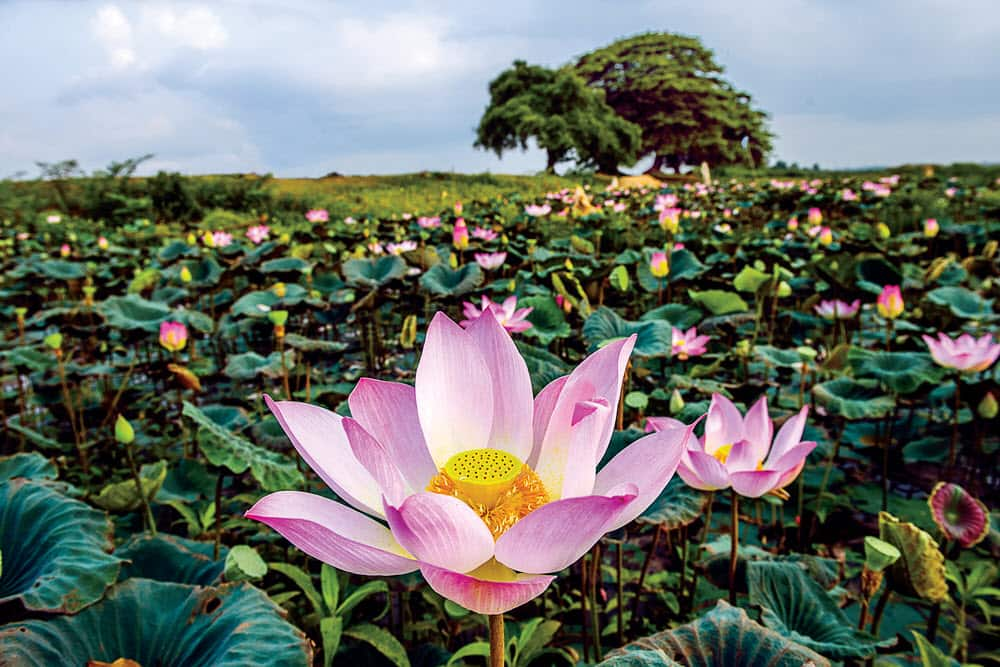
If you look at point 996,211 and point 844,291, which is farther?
point 996,211

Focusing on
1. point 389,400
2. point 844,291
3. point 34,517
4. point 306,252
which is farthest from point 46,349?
point 844,291

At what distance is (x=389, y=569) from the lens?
448 millimetres

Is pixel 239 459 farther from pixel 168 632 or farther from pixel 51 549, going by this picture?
pixel 168 632

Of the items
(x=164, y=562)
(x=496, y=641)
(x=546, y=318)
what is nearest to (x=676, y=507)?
(x=496, y=641)

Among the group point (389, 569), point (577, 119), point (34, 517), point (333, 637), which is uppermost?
point (577, 119)

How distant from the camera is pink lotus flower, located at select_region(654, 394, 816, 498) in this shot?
88 cm

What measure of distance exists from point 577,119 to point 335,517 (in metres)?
20.1

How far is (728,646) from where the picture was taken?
2.11 ft

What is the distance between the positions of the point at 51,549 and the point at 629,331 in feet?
3.74

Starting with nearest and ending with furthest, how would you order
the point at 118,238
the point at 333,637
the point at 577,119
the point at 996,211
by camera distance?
the point at 333,637 < the point at 996,211 < the point at 118,238 < the point at 577,119

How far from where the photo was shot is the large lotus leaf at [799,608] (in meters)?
0.88

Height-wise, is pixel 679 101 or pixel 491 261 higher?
pixel 679 101

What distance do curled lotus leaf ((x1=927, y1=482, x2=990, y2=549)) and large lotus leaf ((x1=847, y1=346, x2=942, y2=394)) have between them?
0.54 m

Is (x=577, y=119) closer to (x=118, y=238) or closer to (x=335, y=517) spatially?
(x=118, y=238)
